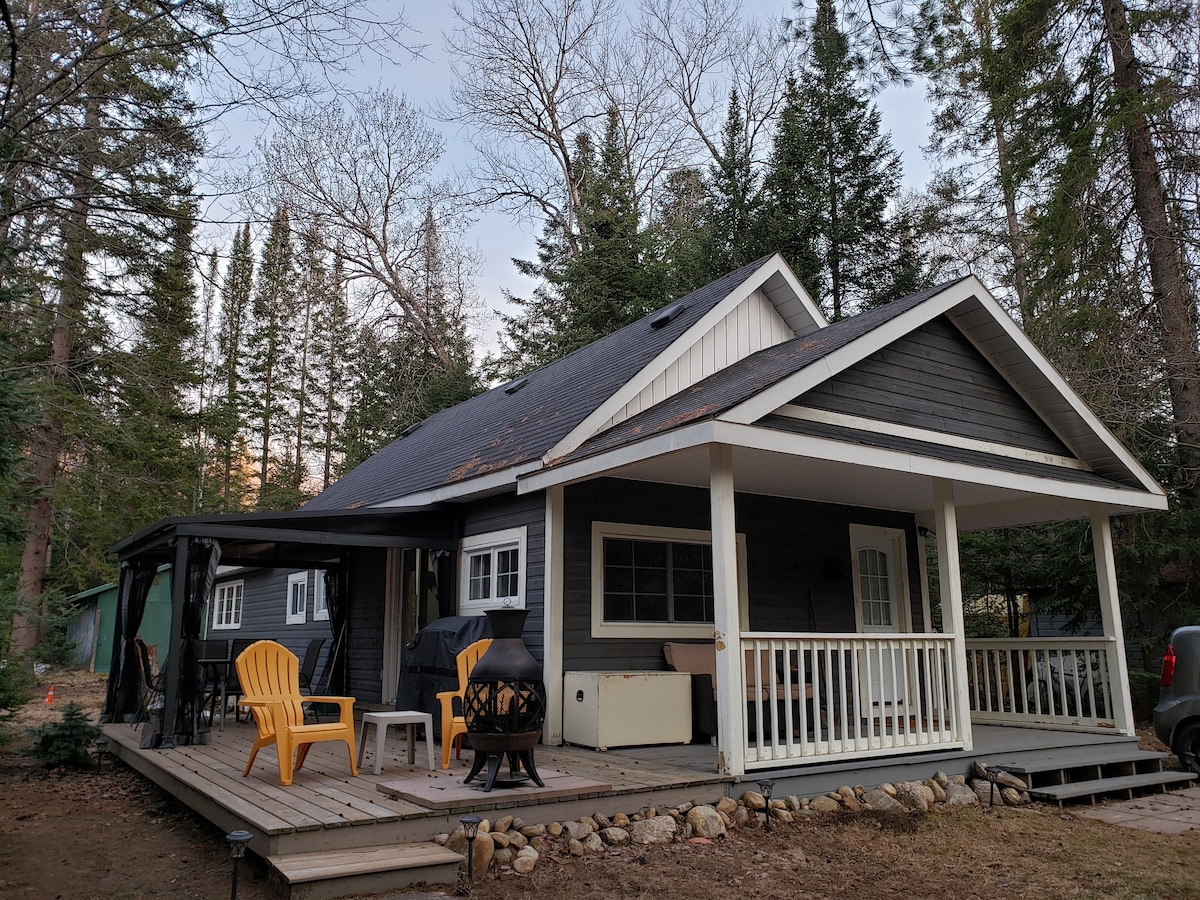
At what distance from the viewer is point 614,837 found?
17.0ft

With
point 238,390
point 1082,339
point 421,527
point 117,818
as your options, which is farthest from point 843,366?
point 238,390

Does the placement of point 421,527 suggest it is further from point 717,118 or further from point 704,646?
point 717,118

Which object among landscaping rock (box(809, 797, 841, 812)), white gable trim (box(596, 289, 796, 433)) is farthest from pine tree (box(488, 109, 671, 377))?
landscaping rock (box(809, 797, 841, 812))

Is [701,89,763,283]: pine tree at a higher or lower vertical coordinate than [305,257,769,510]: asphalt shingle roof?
higher

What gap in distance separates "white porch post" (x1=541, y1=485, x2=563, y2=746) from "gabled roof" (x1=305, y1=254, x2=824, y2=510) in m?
0.49

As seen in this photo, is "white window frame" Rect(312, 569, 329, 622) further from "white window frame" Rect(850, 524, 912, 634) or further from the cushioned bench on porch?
"white window frame" Rect(850, 524, 912, 634)

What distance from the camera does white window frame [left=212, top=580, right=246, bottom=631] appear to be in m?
18.5

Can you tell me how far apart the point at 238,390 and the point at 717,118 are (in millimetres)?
17497

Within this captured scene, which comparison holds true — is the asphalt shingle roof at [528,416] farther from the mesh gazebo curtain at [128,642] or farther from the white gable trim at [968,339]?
the mesh gazebo curtain at [128,642]

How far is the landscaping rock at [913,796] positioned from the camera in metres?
6.29

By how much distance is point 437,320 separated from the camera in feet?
83.3

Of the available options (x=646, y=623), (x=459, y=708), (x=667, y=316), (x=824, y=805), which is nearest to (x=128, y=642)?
(x=459, y=708)

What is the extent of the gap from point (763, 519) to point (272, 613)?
10.6m

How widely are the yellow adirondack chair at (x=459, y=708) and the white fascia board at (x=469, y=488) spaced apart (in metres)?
1.71
